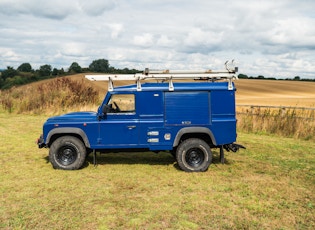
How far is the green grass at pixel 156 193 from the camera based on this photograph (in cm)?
496

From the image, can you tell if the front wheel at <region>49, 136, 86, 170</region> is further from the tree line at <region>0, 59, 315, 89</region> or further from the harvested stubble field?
the tree line at <region>0, 59, 315, 89</region>

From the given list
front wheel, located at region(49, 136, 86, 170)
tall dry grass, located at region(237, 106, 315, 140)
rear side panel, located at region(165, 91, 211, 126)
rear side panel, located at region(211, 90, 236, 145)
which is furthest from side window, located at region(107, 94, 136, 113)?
tall dry grass, located at region(237, 106, 315, 140)

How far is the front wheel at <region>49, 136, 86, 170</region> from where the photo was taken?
25.0 ft

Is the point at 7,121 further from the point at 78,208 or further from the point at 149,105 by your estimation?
the point at 78,208

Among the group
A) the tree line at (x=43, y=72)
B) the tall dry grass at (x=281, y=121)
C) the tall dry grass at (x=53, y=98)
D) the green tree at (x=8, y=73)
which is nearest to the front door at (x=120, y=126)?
the tall dry grass at (x=281, y=121)

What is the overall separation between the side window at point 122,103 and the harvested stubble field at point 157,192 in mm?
1488

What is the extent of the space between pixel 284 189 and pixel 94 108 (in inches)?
595

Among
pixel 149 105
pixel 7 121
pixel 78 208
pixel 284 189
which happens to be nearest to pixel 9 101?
pixel 7 121

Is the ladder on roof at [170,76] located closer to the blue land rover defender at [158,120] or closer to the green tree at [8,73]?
the blue land rover defender at [158,120]

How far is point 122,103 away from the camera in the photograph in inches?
301

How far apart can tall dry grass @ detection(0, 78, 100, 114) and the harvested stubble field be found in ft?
32.6

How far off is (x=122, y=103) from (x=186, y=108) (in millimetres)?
1524

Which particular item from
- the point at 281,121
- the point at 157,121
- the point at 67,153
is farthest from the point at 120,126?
the point at 281,121

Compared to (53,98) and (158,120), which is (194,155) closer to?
(158,120)
